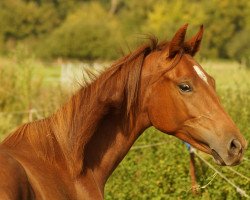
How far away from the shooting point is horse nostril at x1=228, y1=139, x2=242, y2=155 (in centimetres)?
414

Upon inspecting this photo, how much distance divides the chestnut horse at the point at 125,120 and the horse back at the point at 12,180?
28cm

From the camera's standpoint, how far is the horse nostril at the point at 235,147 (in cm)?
414

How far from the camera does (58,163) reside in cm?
418

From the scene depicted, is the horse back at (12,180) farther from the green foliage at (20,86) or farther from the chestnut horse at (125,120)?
the green foliage at (20,86)

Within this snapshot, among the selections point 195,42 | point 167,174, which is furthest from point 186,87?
point 167,174

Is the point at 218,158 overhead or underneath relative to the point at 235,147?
underneath

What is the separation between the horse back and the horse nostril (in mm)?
1386

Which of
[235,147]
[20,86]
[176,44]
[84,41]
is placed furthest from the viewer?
[84,41]

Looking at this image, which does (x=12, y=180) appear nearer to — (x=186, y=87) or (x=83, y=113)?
(x=83, y=113)

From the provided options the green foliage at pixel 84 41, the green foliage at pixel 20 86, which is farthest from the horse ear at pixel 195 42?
the green foliage at pixel 84 41

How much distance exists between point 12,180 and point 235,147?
5.06 ft

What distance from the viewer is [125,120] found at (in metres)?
4.58

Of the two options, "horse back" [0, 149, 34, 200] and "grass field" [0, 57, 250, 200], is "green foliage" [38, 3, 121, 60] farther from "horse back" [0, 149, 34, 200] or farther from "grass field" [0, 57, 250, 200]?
"horse back" [0, 149, 34, 200]

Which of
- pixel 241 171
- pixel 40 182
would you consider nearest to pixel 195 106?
pixel 40 182
